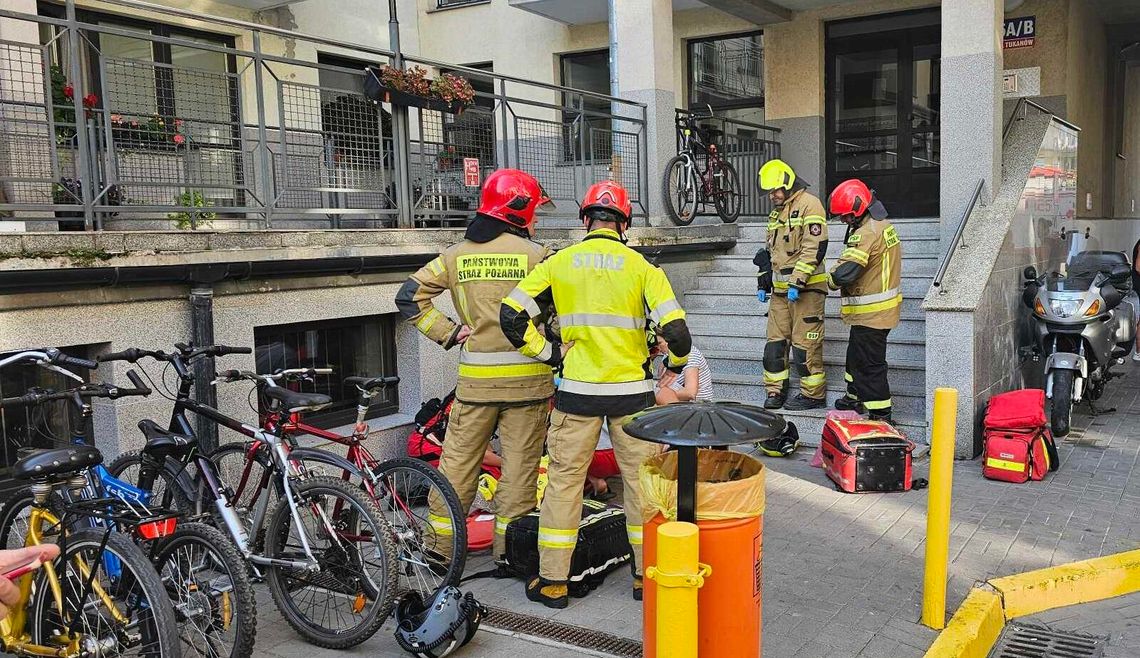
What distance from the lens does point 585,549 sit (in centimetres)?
504

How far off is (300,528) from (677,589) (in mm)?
1981

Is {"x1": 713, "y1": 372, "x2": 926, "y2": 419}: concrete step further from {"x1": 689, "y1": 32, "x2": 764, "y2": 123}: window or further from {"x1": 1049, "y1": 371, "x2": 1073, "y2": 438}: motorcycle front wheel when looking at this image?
{"x1": 689, "y1": 32, "x2": 764, "y2": 123}: window

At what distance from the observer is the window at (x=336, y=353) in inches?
263

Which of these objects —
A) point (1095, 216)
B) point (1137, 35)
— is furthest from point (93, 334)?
point (1137, 35)

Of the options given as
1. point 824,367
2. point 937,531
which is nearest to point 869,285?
point 824,367

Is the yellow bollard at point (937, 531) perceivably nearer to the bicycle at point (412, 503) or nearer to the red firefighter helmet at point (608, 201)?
the red firefighter helmet at point (608, 201)

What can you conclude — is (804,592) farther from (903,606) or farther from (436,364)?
(436,364)

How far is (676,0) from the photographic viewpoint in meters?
13.2

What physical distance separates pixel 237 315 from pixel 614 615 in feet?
10.3

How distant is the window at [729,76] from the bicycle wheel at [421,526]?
35.1ft

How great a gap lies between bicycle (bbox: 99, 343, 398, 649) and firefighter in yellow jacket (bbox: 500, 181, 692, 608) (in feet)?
3.23

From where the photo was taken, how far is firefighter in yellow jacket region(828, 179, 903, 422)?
25.1ft

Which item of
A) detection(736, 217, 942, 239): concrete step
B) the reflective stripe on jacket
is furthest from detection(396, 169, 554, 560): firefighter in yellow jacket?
detection(736, 217, 942, 239): concrete step

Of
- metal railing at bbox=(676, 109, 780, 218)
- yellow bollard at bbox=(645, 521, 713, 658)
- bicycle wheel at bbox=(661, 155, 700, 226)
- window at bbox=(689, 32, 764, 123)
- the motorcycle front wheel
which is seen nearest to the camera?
yellow bollard at bbox=(645, 521, 713, 658)
